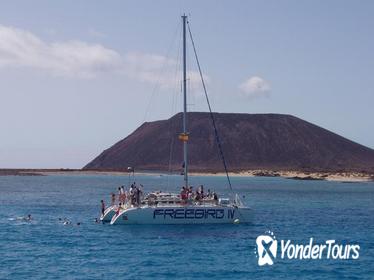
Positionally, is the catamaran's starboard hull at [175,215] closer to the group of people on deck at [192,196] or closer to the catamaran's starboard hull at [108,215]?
the group of people on deck at [192,196]

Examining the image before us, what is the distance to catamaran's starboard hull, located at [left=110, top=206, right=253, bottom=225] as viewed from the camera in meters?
45.4

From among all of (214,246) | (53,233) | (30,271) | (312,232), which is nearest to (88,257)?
(30,271)

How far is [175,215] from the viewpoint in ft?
149

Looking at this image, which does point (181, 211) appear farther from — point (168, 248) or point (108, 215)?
point (168, 248)

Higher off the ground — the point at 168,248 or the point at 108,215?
the point at 108,215

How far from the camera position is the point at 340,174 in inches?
6983

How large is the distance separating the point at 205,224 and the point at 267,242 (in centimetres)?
776

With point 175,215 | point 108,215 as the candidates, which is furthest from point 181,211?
point 108,215

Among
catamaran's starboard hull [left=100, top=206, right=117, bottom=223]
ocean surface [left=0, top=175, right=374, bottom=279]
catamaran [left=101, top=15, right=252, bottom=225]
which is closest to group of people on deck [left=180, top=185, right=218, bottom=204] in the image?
catamaran [left=101, top=15, right=252, bottom=225]

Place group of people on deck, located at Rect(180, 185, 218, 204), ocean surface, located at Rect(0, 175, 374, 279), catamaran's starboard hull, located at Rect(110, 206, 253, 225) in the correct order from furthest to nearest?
group of people on deck, located at Rect(180, 185, 218, 204), catamaran's starboard hull, located at Rect(110, 206, 253, 225), ocean surface, located at Rect(0, 175, 374, 279)

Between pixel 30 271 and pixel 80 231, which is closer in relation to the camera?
pixel 30 271

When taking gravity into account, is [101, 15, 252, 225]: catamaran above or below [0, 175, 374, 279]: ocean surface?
above

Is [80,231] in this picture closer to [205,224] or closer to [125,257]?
[205,224]

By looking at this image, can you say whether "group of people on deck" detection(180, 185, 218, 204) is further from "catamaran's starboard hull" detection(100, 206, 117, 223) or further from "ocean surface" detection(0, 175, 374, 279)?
"catamaran's starboard hull" detection(100, 206, 117, 223)
